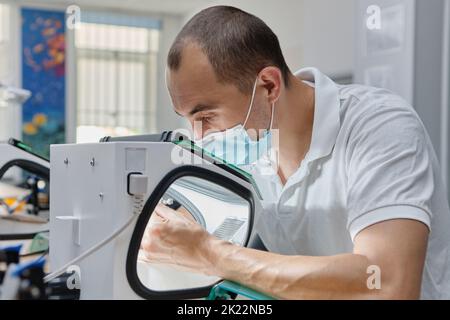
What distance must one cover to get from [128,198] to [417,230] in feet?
1.64

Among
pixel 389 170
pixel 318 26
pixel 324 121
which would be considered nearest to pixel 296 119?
pixel 324 121

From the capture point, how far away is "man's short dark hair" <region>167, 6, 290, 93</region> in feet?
3.67

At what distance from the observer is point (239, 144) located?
1.34 m

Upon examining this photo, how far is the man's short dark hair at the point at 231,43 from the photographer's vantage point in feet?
3.67

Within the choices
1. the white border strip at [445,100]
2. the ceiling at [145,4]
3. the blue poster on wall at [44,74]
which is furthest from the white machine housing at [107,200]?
the blue poster on wall at [44,74]

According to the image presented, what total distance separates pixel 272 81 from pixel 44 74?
5291 mm

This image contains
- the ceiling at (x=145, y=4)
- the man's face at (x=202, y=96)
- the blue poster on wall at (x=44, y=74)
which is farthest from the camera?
the blue poster on wall at (x=44, y=74)

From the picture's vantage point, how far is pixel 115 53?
235 inches

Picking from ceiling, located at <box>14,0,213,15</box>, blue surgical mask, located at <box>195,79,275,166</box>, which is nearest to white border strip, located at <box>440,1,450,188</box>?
blue surgical mask, located at <box>195,79,275,166</box>

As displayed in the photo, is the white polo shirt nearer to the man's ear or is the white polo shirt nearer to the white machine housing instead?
the man's ear

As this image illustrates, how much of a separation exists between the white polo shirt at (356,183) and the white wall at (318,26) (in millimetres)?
1882

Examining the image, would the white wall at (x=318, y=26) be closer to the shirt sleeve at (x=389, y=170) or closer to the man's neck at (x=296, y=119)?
the man's neck at (x=296, y=119)

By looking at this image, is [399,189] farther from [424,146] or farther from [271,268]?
[271,268]
